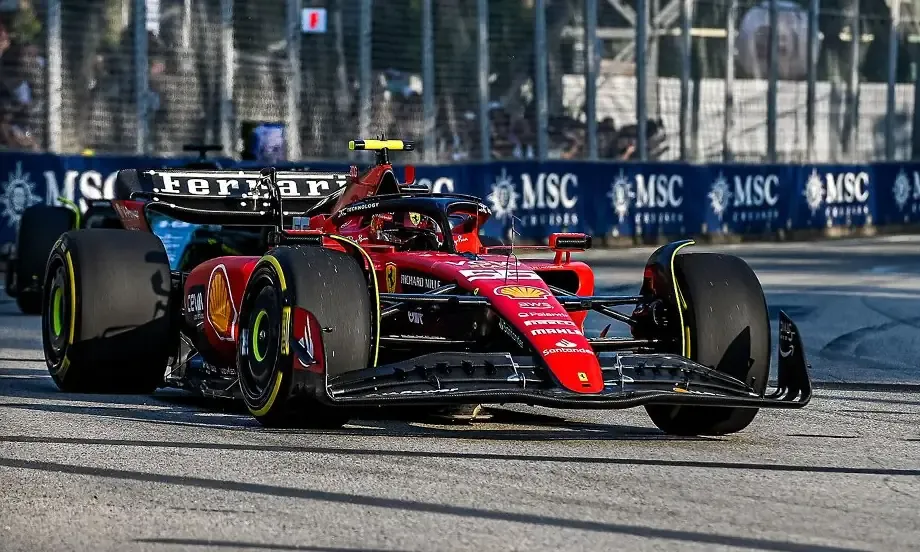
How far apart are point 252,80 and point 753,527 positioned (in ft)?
71.8

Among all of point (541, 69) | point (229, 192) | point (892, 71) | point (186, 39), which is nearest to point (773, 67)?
point (892, 71)

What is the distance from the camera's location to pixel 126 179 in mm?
11672

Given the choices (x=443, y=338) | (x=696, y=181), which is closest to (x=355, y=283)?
(x=443, y=338)

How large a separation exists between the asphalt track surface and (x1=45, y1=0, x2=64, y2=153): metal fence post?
1434 centimetres

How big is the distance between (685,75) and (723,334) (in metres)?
25.2

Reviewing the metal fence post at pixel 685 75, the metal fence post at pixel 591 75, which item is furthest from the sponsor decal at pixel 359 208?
the metal fence post at pixel 685 75

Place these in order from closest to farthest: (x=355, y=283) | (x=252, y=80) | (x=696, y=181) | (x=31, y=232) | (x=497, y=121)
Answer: (x=355, y=283)
(x=31, y=232)
(x=252, y=80)
(x=497, y=121)
(x=696, y=181)

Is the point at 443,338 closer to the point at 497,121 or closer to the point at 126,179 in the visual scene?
the point at 126,179

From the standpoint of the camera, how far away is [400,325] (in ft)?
29.6

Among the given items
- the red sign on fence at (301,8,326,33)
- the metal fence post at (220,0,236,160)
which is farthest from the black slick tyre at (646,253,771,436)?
the red sign on fence at (301,8,326,33)

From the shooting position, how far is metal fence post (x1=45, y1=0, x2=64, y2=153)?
2412 cm

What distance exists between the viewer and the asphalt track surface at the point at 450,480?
5570 mm

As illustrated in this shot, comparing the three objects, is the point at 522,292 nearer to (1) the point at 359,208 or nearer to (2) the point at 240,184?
(1) the point at 359,208

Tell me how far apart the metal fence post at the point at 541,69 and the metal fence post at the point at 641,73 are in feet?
7.23
